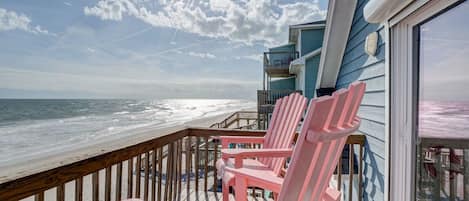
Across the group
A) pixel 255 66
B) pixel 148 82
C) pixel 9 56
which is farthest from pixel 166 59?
pixel 9 56

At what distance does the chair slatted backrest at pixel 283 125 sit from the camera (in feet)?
7.88

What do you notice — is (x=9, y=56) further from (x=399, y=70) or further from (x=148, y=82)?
(x=399, y=70)

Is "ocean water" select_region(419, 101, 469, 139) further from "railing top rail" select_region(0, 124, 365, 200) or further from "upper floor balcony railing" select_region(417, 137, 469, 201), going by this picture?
"railing top rail" select_region(0, 124, 365, 200)

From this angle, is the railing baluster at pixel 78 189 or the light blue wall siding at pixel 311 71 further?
the light blue wall siding at pixel 311 71

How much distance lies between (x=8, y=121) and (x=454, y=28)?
23.1 m

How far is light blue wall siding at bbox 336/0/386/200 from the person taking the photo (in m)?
2.35

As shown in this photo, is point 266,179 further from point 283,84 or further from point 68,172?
point 283,84

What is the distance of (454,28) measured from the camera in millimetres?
1483

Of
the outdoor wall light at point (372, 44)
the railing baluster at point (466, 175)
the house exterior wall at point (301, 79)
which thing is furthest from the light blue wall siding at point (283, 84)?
the railing baluster at point (466, 175)

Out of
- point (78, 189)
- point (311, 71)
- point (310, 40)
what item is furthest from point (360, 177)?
point (310, 40)

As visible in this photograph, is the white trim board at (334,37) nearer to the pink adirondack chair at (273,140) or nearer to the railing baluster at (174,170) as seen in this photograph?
the pink adirondack chair at (273,140)

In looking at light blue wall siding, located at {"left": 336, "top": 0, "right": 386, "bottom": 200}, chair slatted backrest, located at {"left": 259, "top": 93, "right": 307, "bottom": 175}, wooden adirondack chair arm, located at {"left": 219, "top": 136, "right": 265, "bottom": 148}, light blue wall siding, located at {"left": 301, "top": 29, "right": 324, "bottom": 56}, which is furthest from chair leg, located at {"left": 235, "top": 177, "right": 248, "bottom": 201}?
light blue wall siding, located at {"left": 301, "top": 29, "right": 324, "bottom": 56}

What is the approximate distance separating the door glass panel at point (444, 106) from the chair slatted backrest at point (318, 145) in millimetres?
620

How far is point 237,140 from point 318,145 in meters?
1.69
